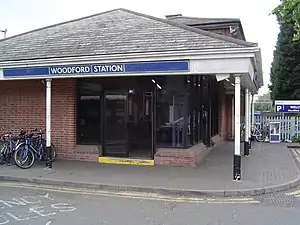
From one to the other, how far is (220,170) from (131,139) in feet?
10.3

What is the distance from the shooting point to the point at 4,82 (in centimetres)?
1367

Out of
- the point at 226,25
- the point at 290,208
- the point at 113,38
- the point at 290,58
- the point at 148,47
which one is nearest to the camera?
the point at 290,208

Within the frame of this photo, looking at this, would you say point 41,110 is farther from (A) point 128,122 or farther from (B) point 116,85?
(A) point 128,122

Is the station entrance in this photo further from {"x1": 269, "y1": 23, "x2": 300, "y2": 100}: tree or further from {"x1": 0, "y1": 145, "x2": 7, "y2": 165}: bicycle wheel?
{"x1": 269, "y1": 23, "x2": 300, "y2": 100}: tree

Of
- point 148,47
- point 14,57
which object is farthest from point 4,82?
point 148,47

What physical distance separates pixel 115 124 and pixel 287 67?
21221 mm

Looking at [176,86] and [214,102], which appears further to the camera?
[214,102]

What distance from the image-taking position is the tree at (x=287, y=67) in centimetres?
2928

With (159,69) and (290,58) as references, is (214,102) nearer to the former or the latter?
(159,69)

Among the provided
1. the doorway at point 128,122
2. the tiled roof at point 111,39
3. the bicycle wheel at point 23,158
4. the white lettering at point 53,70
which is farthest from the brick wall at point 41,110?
the white lettering at point 53,70

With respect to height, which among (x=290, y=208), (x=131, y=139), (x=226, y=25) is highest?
(x=226, y=25)

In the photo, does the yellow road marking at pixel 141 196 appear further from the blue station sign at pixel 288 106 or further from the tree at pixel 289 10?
the blue station sign at pixel 288 106

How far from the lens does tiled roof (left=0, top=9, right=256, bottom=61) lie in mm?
10102

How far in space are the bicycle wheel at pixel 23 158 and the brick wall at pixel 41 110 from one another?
1509 millimetres
